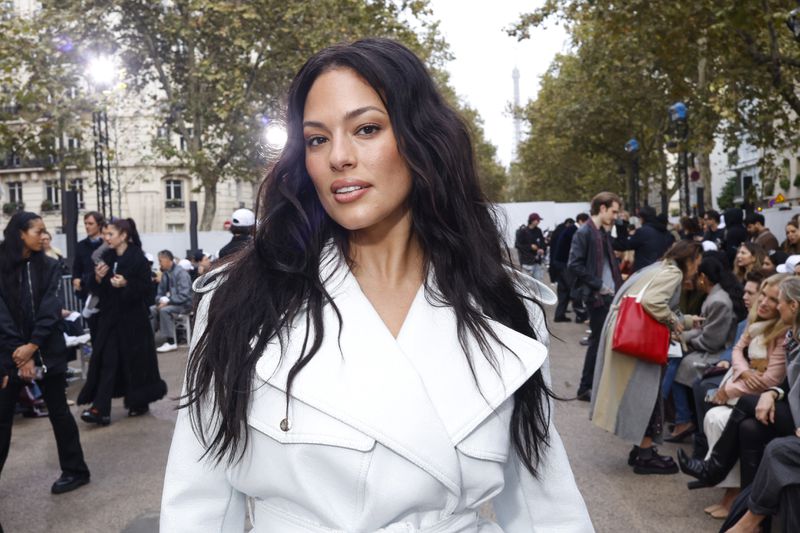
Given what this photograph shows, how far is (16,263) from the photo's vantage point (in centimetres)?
657

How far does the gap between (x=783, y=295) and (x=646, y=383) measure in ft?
4.43

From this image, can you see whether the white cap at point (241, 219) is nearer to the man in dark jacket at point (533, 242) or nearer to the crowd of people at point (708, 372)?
the crowd of people at point (708, 372)

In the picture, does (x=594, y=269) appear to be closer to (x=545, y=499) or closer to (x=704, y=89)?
(x=545, y=499)

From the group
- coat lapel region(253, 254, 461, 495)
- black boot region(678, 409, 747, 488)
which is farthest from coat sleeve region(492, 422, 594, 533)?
black boot region(678, 409, 747, 488)

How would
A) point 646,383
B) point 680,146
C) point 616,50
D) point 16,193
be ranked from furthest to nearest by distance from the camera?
1. point 16,193
2. point 616,50
3. point 680,146
4. point 646,383

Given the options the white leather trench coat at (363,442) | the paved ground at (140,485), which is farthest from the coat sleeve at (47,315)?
the white leather trench coat at (363,442)

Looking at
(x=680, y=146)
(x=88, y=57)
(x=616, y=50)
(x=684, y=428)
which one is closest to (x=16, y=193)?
(x=88, y=57)

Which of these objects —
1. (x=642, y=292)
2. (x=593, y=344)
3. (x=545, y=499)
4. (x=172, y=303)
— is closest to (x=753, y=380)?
(x=642, y=292)

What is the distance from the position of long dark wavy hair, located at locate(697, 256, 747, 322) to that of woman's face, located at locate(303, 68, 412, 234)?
21.2ft

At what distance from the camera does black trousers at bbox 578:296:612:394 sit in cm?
930

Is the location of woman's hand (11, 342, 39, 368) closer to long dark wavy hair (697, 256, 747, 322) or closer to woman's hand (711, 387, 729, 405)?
woman's hand (711, 387, 729, 405)

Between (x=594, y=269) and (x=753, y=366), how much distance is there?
11.0ft

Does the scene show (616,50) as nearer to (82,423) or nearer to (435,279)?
(82,423)

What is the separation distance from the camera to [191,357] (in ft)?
6.39
